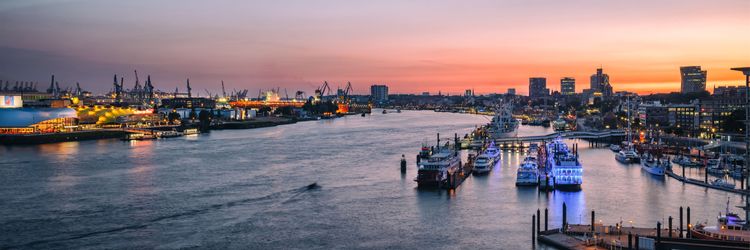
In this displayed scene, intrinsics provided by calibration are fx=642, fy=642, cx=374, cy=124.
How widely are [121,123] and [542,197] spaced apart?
83.9 feet

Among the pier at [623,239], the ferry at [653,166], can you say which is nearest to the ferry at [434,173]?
the pier at [623,239]

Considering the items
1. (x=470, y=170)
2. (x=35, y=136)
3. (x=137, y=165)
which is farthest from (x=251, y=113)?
(x=470, y=170)

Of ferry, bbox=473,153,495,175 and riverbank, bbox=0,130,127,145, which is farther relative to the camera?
riverbank, bbox=0,130,127,145

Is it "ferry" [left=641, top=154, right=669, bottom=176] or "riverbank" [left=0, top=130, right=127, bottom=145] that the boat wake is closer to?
"ferry" [left=641, top=154, right=669, bottom=176]

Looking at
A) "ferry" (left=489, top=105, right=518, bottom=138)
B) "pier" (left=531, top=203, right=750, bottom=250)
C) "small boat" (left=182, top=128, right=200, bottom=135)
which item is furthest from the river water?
"small boat" (left=182, top=128, right=200, bottom=135)

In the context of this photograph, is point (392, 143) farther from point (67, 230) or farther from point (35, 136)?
point (67, 230)

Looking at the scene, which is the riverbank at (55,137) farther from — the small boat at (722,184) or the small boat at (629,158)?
the small boat at (722,184)

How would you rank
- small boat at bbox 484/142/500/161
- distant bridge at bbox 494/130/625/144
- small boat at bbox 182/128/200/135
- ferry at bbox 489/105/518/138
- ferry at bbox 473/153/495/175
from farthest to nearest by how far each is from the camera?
small boat at bbox 182/128/200/135 → ferry at bbox 489/105/518/138 → distant bridge at bbox 494/130/625/144 → small boat at bbox 484/142/500/161 → ferry at bbox 473/153/495/175

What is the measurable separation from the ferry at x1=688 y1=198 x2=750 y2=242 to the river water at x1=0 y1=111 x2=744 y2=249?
1631 mm

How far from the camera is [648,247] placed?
638cm

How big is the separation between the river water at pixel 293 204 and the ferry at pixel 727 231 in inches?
64.2

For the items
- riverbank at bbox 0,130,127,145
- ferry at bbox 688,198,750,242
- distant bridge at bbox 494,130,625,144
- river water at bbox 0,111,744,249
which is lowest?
river water at bbox 0,111,744,249

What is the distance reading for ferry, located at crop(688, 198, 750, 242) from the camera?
643cm

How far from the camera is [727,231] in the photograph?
21.7 ft
